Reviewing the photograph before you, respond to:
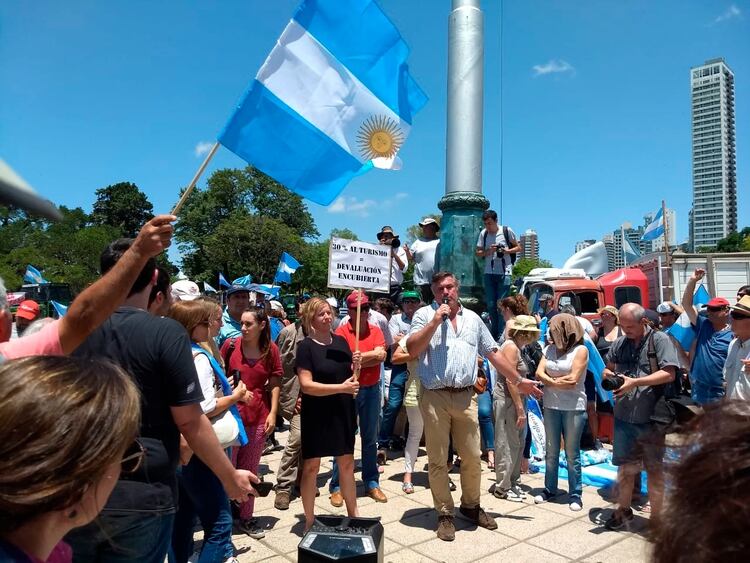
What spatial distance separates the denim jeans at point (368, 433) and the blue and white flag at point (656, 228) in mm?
13218

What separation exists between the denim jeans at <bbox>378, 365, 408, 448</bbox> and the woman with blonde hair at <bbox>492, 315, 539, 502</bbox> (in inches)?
68.2

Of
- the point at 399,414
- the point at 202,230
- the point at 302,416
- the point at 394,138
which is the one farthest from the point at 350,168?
the point at 202,230

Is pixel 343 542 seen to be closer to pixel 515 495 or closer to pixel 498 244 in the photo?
pixel 515 495

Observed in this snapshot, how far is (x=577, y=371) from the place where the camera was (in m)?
5.13

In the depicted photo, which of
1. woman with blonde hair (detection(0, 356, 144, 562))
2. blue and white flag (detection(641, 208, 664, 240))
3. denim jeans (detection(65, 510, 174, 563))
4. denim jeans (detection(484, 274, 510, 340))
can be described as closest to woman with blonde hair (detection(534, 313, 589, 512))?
denim jeans (detection(484, 274, 510, 340))

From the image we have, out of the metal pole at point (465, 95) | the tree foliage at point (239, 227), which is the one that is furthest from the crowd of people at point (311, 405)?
the tree foliage at point (239, 227)

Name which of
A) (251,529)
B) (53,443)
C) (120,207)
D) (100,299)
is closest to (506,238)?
(251,529)

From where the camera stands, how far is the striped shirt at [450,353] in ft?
15.3

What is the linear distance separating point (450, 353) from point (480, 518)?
1.48 metres

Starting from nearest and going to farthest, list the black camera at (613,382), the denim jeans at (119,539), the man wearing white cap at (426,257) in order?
the denim jeans at (119,539)
the black camera at (613,382)
the man wearing white cap at (426,257)

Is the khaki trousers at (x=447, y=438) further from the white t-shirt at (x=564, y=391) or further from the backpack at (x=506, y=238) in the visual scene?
the backpack at (x=506, y=238)

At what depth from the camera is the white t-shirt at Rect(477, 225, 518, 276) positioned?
24.7ft

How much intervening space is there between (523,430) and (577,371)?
912 millimetres

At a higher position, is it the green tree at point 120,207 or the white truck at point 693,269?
the green tree at point 120,207
